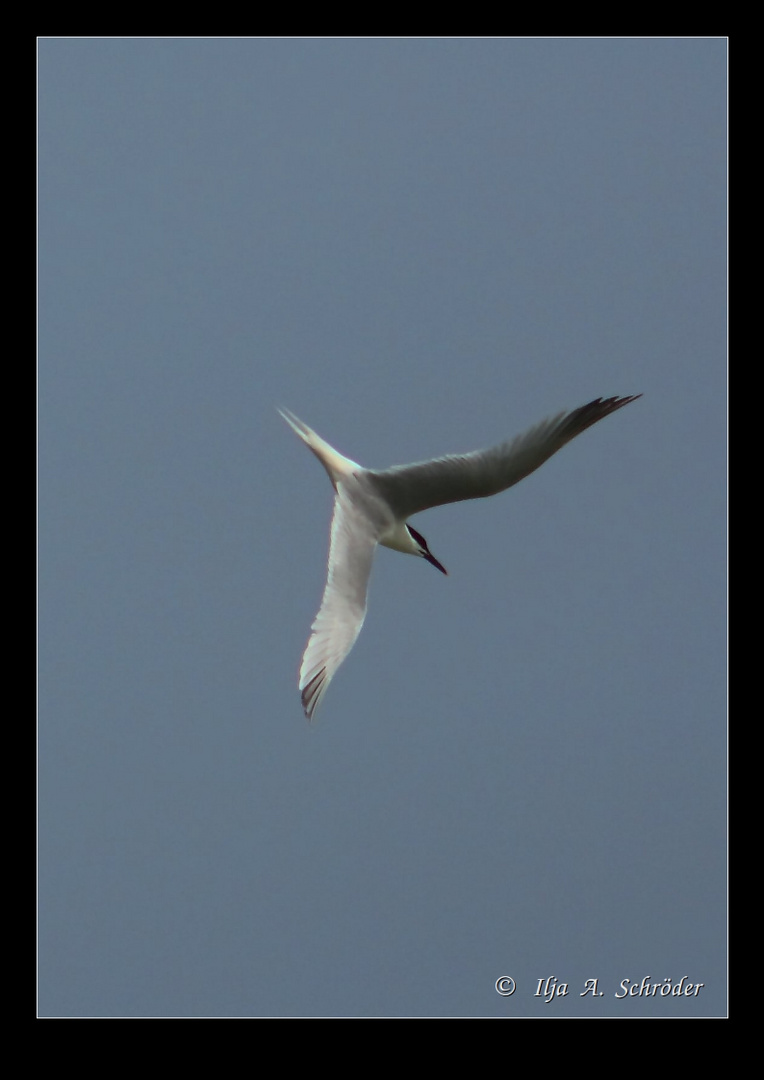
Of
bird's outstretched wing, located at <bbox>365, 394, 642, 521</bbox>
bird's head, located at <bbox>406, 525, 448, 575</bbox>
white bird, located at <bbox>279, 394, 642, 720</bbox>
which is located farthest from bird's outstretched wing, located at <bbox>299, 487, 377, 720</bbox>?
bird's head, located at <bbox>406, 525, 448, 575</bbox>

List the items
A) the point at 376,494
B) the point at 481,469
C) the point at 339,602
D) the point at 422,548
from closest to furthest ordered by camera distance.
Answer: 1. the point at 339,602
2. the point at 481,469
3. the point at 376,494
4. the point at 422,548

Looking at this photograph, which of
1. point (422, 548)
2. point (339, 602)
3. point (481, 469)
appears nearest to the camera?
point (339, 602)

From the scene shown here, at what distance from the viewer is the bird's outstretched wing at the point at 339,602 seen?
15.9 feet

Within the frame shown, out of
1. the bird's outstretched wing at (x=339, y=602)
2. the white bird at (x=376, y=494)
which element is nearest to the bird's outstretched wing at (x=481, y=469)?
the white bird at (x=376, y=494)

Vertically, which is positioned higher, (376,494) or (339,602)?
(376,494)

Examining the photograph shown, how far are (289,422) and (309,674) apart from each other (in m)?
1.38

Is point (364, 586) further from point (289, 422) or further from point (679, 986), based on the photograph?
point (679, 986)

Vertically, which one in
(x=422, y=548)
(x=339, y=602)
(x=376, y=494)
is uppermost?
(x=376, y=494)

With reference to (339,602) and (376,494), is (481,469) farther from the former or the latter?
(339,602)

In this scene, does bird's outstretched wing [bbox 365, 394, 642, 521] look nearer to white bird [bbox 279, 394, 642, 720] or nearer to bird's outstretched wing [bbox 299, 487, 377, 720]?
white bird [bbox 279, 394, 642, 720]

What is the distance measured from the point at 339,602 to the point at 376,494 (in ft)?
2.25

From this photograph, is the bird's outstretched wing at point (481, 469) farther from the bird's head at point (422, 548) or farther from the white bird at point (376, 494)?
the bird's head at point (422, 548)

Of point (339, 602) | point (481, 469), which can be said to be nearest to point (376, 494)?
point (481, 469)

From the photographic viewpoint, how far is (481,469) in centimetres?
543
